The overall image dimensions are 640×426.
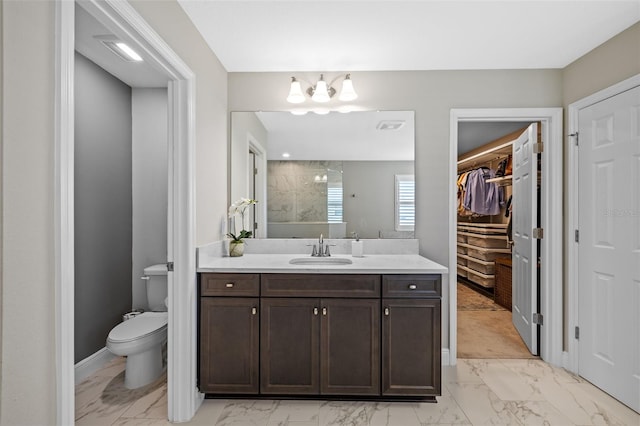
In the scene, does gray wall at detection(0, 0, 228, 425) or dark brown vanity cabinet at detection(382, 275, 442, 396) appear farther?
dark brown vanity cabinet at detection(382, 275, 442, 396)

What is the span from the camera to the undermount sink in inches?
98.6

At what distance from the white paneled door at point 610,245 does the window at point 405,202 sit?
3.95 ft

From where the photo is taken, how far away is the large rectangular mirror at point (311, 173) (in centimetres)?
279

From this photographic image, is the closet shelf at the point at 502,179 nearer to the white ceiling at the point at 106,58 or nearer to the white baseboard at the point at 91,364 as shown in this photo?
the white ceiling at the point at 106,58

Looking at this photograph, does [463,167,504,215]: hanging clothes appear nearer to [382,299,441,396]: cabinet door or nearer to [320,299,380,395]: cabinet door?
[382,299,441,396]: cabinet door

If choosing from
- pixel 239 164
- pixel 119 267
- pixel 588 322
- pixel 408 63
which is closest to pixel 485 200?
pixel 588 322

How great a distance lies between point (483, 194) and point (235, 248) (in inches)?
158

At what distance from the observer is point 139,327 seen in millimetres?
2336

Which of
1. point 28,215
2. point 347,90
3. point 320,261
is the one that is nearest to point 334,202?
point 320,261

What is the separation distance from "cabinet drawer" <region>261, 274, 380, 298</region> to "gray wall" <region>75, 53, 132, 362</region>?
149 cm

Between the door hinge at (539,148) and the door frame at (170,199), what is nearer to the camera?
the door frame at (170,199)

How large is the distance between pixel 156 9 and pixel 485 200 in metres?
4.78

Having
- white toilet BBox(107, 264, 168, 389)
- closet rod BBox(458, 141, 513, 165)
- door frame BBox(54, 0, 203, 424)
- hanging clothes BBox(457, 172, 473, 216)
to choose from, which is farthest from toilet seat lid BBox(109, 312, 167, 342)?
hanging clothes BBox(457, 172, 473, 216)

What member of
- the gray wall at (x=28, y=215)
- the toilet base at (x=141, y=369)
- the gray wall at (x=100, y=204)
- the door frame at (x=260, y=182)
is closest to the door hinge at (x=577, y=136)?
the door frame at (x=260, y=182)
